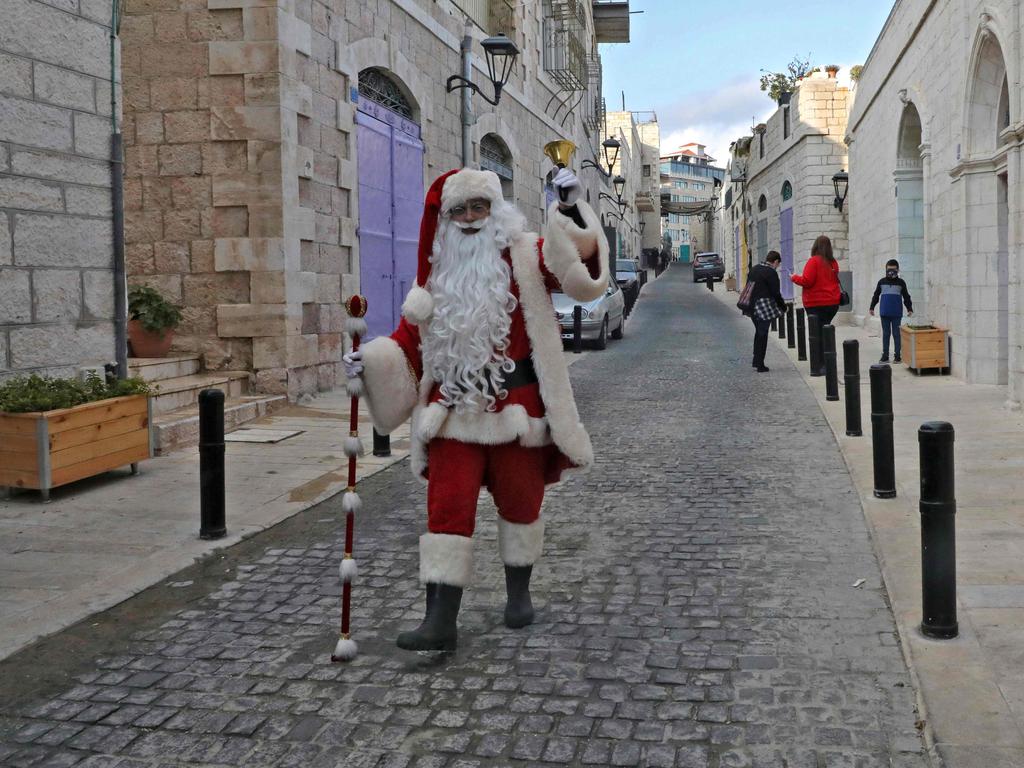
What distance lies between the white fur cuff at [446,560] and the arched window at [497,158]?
14.3 meters

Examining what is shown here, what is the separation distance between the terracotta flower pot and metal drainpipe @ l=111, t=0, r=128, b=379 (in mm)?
1861

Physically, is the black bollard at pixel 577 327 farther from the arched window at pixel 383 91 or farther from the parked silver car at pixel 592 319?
the arched window at pixel 383 91

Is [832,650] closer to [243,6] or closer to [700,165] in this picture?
[243,6]

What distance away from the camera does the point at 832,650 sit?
3.53m

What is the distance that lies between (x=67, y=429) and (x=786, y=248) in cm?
2569

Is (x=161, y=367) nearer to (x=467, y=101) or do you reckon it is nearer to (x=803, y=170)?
(x=467, y=101)

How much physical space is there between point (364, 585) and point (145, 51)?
7591mm

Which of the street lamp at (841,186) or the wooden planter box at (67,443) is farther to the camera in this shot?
the street lamp at (841,186)

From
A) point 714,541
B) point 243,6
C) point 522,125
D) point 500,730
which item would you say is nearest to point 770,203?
point 522,125

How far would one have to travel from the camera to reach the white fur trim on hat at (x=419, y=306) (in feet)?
12.0

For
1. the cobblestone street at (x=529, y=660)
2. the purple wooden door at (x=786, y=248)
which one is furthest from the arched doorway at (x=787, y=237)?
the cobblestone street at (x=529, y=660)

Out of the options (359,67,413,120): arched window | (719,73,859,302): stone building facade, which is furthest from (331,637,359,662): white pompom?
(719,73,859,302): stone building facade

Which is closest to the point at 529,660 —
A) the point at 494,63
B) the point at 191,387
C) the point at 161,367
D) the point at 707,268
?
the point at 191,387

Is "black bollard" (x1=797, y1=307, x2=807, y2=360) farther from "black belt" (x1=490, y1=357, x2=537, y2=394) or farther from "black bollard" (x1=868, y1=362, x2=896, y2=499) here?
"black belt" (x1=490, y1=357, x2=537, y2=394)
